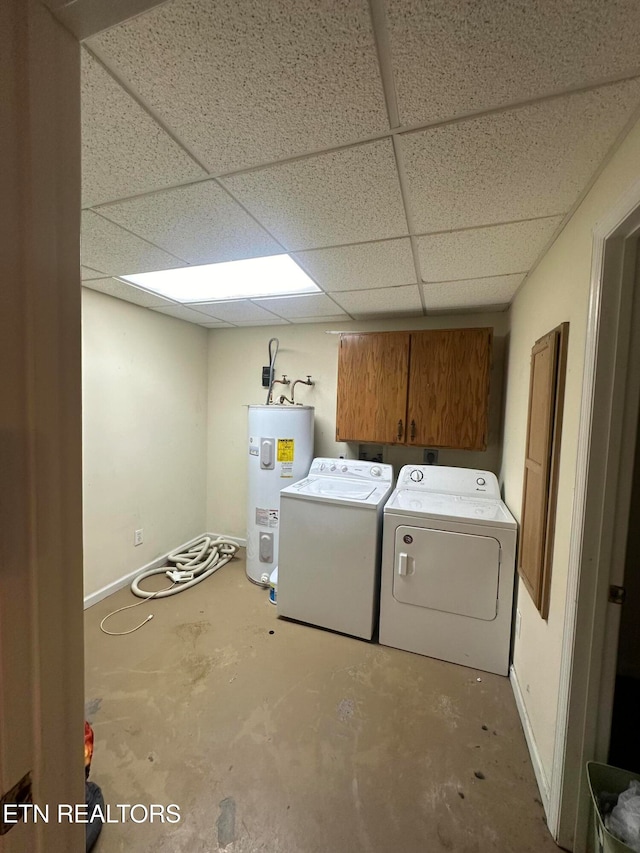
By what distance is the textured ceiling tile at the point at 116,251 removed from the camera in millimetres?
1551

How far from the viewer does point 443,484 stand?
2.57 m

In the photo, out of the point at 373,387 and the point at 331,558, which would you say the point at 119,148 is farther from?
the point at 331,558

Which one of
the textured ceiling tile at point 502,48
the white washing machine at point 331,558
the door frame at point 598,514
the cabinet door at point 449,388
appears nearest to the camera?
the textured ceiling tile at point 502,48

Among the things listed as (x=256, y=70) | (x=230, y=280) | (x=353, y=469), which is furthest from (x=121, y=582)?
(x=256, y=70)

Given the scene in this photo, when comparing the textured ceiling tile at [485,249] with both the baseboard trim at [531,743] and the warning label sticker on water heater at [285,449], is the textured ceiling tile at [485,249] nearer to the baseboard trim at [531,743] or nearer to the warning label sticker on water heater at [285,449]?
the warning label sticker on water heater at [285,449]

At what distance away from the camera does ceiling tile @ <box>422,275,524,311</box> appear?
2.06 metres

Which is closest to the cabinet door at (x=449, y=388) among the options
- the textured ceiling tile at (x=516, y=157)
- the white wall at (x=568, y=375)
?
the white wall at (x=568, y=375)

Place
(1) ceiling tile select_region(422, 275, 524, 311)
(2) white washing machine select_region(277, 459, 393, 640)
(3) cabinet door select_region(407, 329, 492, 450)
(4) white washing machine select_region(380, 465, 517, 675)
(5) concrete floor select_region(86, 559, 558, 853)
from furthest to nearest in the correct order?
(3) cabinet door select_region(407, 329, 492, 450), (2) white washing machine select_region(277, 459, 393, 640), (1) ceiling tile select_region(422, 275, 524, 311), (4) white washing machine select_region(380, 465, 517, 675), (5) concrete floor select_region(86, 559, 558, 853)

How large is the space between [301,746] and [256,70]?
2.35 metres

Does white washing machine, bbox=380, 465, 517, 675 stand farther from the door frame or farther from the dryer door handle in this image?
the door frame

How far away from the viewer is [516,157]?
3.42ft

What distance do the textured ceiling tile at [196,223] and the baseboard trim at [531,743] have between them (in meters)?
2.49

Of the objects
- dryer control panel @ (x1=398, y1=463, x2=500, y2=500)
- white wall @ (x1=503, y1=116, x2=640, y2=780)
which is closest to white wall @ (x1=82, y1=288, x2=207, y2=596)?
dryer control panel @ (x1=398, y1=463, x2=500, y2=500)

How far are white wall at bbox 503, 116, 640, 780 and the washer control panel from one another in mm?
1175
